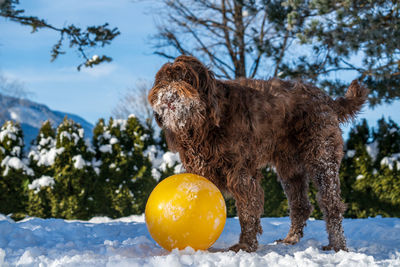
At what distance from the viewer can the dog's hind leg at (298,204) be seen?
5.08 metres

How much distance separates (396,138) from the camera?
8.27m

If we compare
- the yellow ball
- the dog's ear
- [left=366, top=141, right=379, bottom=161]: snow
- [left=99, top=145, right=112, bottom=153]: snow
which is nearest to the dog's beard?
the dog's ear

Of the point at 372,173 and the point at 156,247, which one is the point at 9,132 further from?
the point at 372,173

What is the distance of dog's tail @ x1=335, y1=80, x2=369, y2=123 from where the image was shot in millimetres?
5094

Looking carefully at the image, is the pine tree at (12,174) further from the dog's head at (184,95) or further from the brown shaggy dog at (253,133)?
the dog's head at (184,95)

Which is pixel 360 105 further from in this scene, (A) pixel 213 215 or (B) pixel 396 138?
(B) pixel 396 138

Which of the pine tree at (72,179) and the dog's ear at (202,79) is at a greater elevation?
the dog's ear at (202,79)

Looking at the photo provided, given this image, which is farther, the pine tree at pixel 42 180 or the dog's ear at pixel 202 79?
the pine tree at pixel 42 180

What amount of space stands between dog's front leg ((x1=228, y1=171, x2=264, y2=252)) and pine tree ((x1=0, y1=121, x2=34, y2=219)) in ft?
18.8

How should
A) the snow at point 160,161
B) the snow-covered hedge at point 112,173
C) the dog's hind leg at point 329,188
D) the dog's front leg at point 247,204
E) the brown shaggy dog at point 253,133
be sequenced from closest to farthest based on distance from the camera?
the brown shaggy dog at point 253,133
the dog's front leg at point 247,204
the dog's hind leg at point 329,188
the snow-covered hedge at point 112,173
the snow at point 160,161

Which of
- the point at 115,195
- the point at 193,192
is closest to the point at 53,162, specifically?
the point at 115,195

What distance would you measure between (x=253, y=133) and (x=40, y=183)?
564cm

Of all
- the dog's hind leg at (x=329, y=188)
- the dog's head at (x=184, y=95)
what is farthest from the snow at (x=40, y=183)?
the dog's hind leg at (x=329, y=188)

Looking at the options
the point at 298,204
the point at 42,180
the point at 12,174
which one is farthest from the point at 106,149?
the point at 298,204
